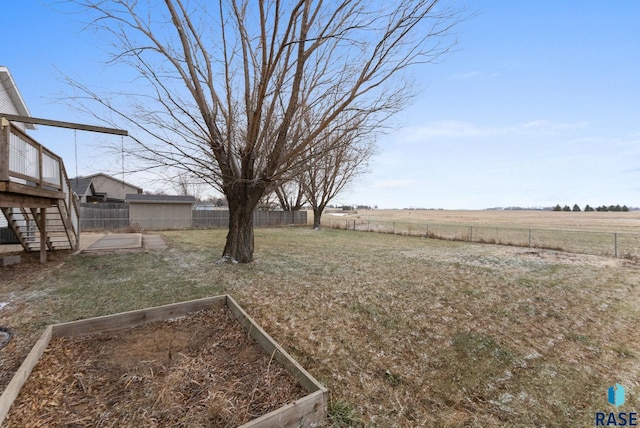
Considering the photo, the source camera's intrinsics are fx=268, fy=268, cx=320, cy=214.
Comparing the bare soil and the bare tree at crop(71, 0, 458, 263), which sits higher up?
the bare tree at crop(71, 0, 458, 263)

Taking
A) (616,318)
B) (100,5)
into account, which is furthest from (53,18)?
(616,318)

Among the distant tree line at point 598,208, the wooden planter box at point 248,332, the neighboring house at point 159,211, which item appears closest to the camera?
the wooden planter box at point 248,332

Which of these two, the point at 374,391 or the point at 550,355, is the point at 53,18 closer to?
the point at 374,391

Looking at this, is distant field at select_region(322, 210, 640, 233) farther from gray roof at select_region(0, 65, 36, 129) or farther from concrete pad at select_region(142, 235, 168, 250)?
gray roof at select_region(0, 65, 36, 129)

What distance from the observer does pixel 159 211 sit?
1848 cm

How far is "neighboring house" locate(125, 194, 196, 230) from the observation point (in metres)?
17.7

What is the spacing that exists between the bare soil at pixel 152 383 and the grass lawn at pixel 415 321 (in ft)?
1.46

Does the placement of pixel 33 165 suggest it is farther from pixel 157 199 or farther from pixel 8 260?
pixel 157 199

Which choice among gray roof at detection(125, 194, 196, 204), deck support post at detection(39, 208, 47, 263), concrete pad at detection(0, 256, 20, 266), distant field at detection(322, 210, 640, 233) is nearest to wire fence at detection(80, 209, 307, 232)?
gray roof at detection(125, 194, 196, 204)

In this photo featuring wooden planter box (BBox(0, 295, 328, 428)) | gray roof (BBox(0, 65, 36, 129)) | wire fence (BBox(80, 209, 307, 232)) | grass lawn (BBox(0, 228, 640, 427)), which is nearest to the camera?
wooden planter box (BBox(0, 295, 328, 428))

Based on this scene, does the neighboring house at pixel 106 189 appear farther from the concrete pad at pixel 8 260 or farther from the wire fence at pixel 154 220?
the concrete pad at pixel 8 260

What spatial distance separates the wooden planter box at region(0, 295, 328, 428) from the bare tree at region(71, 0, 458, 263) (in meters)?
3.08

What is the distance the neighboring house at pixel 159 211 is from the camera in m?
17.7

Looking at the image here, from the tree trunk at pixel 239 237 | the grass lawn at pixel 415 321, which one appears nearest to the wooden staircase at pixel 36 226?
the grass lawn at pixel 415 321
